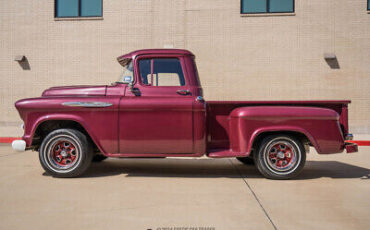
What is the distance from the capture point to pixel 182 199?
3.39m

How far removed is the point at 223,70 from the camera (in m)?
11.5

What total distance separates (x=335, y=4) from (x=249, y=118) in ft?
31.5

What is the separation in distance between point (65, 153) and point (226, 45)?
856 centimetres

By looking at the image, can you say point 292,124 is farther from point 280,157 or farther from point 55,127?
point 55,127

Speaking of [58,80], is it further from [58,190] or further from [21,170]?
[58,190]

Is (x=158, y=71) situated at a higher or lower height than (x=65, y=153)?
higher

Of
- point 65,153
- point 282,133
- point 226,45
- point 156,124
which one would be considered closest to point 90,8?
point 226,45

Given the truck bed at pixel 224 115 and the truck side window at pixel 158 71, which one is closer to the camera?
the truck bed at pixel 224 115

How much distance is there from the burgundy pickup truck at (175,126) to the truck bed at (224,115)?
15mm

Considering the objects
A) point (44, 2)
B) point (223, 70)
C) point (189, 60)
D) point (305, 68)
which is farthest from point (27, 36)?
point (305, 68)

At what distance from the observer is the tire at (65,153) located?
4.31 meters

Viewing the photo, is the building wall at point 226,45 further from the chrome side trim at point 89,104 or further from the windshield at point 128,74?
the chrome side trim at point 89,104

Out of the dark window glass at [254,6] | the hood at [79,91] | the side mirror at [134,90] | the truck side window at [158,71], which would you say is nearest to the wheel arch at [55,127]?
the hood at [79,91]

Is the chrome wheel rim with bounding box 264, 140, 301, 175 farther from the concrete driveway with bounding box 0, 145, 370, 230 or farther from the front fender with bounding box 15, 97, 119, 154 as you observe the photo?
the front fender with bounding box 15, 97, 119, 154
